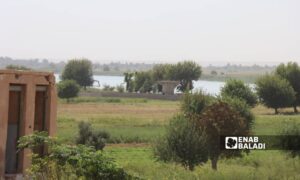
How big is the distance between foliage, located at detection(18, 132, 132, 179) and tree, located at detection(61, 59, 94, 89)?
377ft

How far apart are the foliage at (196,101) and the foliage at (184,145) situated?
10.3 m

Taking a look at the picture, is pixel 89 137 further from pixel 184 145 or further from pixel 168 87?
pixel 168 87

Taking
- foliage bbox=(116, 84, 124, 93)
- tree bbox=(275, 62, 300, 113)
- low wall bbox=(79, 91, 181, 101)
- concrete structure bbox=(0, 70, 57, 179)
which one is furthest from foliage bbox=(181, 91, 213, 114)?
foliage bbox=(116, 84, 124, 93)

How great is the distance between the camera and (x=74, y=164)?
8.00 metres

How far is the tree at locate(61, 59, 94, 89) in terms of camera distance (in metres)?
124

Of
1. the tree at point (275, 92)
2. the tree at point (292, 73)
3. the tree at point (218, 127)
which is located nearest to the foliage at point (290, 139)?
the tree at point (218, 127)

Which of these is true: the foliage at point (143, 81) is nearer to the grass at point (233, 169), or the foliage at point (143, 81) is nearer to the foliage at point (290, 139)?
the grass at point (233, 169)

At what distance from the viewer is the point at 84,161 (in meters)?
7.86

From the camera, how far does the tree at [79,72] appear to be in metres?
124

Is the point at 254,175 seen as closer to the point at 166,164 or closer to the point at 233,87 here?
the point at 166,164

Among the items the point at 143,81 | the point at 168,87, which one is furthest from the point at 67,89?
the point at 143,81

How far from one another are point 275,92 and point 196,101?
138 ft

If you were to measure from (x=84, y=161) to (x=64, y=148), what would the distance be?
1.99 feet

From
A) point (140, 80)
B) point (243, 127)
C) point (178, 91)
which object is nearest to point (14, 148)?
point (243, 127)
